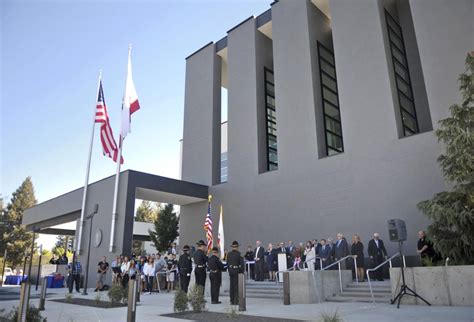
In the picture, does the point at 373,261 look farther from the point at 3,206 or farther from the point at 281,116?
the point at 3,206

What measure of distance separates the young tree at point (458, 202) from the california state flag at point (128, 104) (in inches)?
A: 595

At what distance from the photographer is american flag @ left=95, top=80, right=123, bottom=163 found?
20.7 metres

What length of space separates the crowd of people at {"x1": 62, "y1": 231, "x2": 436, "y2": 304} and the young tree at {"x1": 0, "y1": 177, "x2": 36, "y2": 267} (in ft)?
100

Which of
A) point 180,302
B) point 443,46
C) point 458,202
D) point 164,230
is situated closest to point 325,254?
point 458,202

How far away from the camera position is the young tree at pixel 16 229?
143ft

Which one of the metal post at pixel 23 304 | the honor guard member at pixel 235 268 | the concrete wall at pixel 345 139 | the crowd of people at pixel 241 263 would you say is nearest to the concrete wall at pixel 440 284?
the crowd of people at pixel 241 263

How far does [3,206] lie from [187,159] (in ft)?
123

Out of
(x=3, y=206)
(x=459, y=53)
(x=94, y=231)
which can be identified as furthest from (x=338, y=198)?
(x=3, y=206)

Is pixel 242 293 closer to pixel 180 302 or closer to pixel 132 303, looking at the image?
pixel 180 302

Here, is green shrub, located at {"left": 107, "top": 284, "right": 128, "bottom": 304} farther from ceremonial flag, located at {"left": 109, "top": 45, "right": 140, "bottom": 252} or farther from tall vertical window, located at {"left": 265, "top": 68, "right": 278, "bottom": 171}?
tall vertical window, located at {"left": 265, "top": 68, "right": 278, "bottom": 171}

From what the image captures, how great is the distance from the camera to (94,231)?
20.5 meters

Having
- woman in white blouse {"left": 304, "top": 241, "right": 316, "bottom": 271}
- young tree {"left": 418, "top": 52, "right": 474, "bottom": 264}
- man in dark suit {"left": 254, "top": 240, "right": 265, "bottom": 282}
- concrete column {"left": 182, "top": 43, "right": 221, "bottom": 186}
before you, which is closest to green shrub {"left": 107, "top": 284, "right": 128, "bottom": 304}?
man in dark suit {"left": 254, "top": 240, "right": 265, "bottom": 282}

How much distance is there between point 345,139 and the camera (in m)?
17.0

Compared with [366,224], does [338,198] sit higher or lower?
higher
